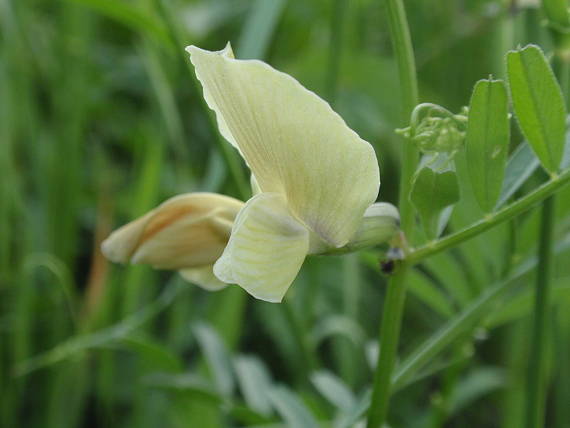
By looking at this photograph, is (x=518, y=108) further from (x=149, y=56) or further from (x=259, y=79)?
(x=149, y=56)

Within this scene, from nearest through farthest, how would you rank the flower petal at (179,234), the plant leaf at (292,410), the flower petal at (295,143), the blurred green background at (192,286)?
the flower petal at (295,143) → the flower petal at (179,234) → the plant leaf at (292,410) → the blurred green background at (192,286)

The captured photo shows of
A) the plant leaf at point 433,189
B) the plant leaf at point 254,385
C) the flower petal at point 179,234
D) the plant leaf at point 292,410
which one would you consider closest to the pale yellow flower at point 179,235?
the flower petal at point 179,234

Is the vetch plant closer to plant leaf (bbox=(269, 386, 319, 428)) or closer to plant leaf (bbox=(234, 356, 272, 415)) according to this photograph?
plant leaf (bbox=(269, 386, 319, 428))

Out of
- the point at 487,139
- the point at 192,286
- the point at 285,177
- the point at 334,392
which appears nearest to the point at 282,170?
the point at 285,177

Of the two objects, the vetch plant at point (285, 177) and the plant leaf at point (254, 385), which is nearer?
the vetch plant at point (285, 177)

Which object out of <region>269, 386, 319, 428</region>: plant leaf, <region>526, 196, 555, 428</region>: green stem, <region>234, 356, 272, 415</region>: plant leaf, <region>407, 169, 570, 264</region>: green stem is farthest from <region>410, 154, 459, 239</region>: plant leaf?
<region>234, 356, 272, 415</region>: plant leaf

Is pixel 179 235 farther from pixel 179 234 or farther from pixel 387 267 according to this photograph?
pixel 387 267

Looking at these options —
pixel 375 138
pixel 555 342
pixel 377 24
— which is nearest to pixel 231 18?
pixel 377 24

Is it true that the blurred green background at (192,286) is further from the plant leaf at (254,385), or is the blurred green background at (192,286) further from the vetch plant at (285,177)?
the vetch plant at (285,177)
